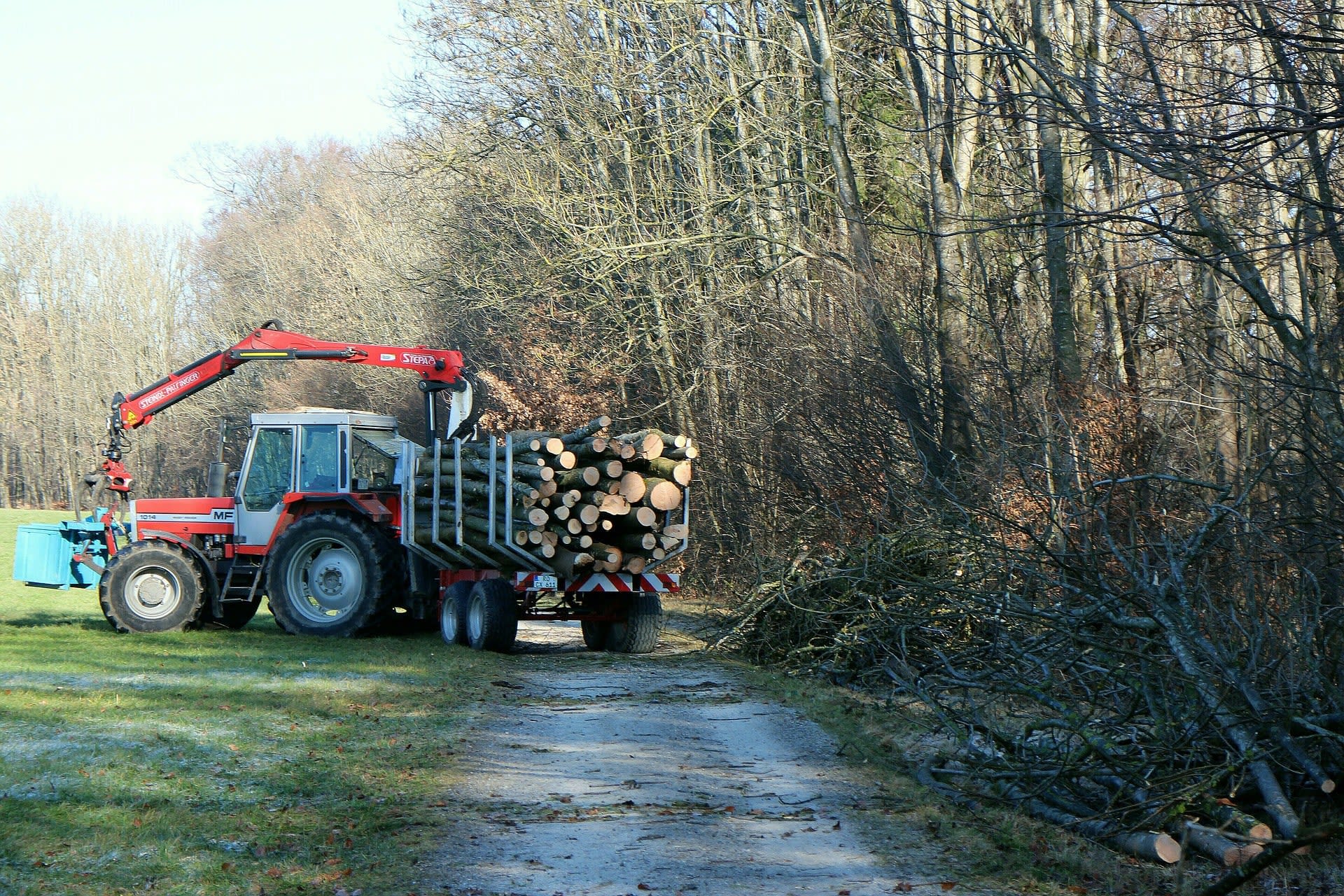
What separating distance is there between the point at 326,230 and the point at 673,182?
26193 mm

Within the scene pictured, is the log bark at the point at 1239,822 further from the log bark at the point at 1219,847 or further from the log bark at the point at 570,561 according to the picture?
the log bark at the point at 570,561

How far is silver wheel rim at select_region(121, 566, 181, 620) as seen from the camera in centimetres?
1596

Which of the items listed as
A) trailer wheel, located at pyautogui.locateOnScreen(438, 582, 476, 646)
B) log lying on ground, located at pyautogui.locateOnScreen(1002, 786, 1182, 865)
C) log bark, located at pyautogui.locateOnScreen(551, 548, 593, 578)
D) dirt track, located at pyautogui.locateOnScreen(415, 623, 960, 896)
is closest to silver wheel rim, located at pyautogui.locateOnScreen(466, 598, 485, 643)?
trailer wheel, located at pyautogui.locateOnScreen(438, 582, 476, 646)

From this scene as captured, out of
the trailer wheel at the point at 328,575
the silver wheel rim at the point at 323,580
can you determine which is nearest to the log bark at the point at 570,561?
the trailer wheel at the point at 328,575

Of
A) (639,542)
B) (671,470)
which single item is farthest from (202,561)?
(671,470)

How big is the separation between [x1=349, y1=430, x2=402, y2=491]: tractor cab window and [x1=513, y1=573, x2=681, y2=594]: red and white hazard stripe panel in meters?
2.98

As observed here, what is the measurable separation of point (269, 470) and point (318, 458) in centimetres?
83

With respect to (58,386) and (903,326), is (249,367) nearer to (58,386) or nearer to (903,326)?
(58,386)

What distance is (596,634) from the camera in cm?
1556

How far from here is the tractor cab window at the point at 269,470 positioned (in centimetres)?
1641

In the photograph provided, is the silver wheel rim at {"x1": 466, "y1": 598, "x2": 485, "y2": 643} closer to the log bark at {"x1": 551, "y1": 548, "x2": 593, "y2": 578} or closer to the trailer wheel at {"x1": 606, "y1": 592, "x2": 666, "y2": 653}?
the log bark at {"x1": 551, "y1": 548, "x2": 593, "y2": 578}

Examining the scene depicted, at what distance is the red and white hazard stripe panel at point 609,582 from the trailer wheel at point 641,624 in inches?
14.3

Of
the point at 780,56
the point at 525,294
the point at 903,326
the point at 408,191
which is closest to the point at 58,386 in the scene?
the point at 408,191

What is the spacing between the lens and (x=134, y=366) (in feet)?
199
